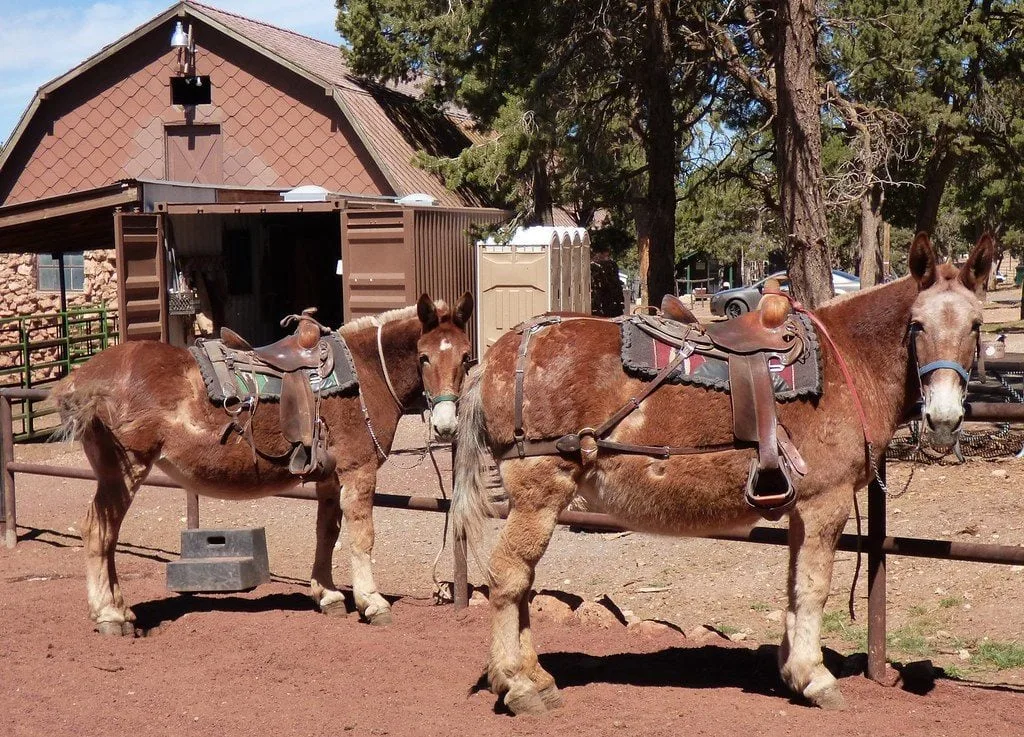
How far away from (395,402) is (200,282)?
11.5 m

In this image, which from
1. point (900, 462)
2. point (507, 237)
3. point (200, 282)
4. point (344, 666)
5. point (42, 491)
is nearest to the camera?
point (344, 666)

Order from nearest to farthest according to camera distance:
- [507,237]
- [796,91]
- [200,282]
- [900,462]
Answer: [796,91], [900,462], [507,237], [200,282]

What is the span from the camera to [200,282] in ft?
55.4

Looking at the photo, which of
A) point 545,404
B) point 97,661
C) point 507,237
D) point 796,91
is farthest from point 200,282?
point 545,404

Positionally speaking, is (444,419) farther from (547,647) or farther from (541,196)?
(541,196)

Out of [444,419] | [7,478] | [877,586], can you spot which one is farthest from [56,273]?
[877,586]

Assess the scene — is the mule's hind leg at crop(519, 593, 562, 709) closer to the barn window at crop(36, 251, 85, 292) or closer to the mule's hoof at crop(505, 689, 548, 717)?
the mule's hoof at crop(505, 689, 548, 717)

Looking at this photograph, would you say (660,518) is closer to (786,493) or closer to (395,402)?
(786,493)

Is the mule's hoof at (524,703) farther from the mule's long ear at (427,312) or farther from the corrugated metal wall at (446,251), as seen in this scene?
the corrugated metal wall at (446,251)

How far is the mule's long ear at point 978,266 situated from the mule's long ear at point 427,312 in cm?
280

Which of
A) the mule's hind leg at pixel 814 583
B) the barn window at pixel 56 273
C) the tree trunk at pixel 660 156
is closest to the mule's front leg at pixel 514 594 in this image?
the mule's hind leg at pixel 814 583

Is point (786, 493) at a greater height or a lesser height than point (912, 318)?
lesser

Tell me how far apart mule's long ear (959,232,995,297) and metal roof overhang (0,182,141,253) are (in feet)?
37.7

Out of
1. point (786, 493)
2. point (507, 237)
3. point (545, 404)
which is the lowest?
point (786, 493)
